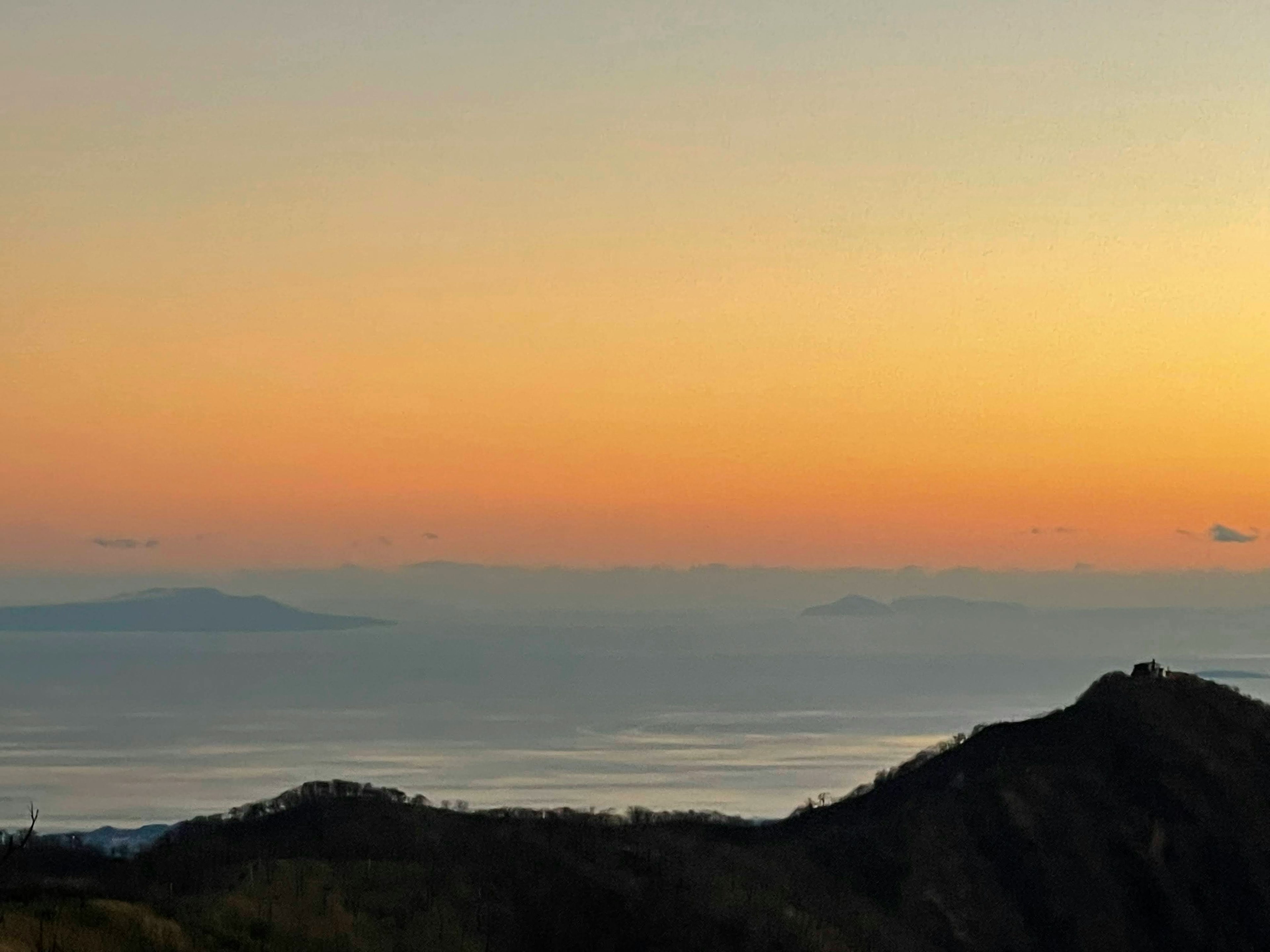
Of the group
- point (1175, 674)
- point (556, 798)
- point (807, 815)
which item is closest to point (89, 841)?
point (556, 798)

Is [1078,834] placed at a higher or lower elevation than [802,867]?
higher

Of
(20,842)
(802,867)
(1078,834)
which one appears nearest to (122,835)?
(802,867)

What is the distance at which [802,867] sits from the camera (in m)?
80.8

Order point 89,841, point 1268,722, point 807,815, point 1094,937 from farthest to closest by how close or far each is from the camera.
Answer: point 89,841
point 1268,722
point 807,815
point 1094,937

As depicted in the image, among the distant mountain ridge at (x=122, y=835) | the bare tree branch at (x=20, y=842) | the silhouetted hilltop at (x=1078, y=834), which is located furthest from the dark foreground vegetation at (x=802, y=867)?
the distant mountain ridge at (x=122, y=835)

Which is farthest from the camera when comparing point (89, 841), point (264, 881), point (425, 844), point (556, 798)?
point (556, 798)

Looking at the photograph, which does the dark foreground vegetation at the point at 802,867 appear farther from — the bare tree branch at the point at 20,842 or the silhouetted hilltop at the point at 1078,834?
the bare tree branch at the point at 20,842

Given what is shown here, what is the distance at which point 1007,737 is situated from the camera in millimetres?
96188

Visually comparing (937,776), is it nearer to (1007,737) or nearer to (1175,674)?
(1007,737)

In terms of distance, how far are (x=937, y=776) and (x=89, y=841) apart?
3037 inches

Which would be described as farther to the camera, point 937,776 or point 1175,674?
point 1175,674

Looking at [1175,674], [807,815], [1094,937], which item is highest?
[1175,674]

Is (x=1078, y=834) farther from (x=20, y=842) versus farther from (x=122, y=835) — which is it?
(x=122, y=835)

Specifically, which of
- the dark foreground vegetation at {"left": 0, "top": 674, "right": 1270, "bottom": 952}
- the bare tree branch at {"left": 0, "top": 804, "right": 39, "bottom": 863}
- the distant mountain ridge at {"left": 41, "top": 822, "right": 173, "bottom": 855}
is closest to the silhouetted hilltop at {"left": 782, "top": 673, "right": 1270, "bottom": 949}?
the dark foreground vegetation at {"left": 0, "top": 674, "right": 1270, "bottom": 952}
